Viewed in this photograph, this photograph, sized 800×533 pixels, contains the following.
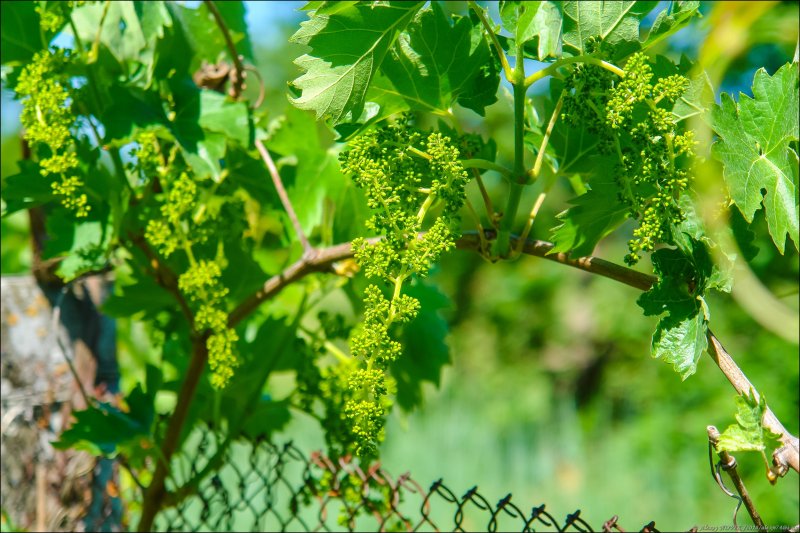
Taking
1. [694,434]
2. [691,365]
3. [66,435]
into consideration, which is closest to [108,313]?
[66,435]

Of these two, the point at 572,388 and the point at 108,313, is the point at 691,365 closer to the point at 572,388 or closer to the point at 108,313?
the point at 108,313

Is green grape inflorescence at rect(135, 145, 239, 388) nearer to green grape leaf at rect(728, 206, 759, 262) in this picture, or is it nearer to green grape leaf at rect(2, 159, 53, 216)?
green grape leaf at rect(2, 159, 53, 216)

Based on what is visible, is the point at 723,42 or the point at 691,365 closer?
the point at 691,365

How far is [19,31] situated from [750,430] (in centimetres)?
135

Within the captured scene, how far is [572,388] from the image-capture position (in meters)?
6.77

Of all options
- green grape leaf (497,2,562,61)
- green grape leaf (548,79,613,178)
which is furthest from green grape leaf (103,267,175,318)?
green grape leaf (497,2,562,61)

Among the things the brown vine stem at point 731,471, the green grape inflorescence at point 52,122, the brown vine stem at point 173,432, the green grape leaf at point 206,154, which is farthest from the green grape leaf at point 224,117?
the brown vine stem at point 731,471

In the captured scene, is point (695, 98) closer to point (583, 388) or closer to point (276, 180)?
point (276, 180)

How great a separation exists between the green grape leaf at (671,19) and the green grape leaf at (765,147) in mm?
103

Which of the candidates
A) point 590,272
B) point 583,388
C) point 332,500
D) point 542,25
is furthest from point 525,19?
point 583,388

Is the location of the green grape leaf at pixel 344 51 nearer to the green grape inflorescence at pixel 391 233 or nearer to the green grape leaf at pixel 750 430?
the green grape inflorescence at pixel 391 233

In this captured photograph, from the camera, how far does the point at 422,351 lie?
1.63 meters

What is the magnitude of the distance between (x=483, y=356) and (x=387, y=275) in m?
6.34

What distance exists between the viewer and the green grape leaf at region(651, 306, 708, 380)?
936mm
